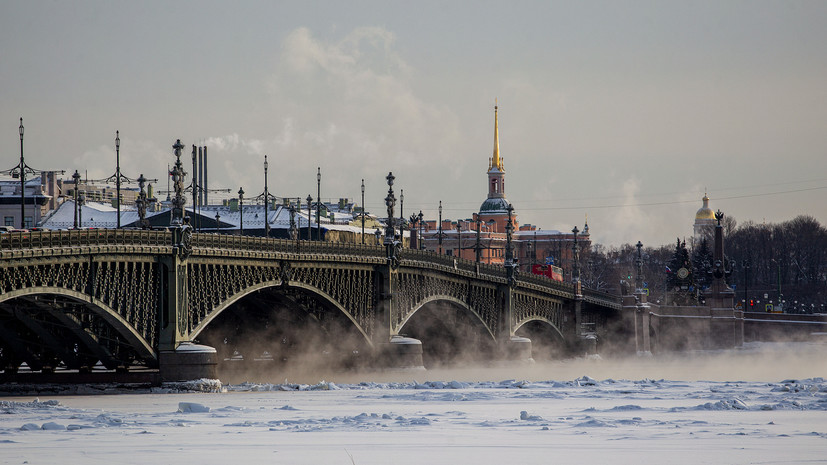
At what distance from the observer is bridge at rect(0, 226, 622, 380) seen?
46.1m

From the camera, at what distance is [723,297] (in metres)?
111

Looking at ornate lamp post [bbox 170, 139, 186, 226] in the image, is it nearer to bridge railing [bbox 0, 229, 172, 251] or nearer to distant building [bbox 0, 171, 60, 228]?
bridge railing [bbox 0, 229, 172, 251]

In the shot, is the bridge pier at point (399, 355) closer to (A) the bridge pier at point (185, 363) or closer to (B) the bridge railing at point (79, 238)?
(A) the bridge pier at point (185, 363)

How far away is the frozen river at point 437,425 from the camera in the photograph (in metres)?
24.8

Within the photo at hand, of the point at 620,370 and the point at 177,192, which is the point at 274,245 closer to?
the point at 177,192

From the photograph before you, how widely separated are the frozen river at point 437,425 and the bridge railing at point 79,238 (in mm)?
5226

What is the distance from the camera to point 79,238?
4550 centimetres

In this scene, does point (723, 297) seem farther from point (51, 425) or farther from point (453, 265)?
point (51, 425)

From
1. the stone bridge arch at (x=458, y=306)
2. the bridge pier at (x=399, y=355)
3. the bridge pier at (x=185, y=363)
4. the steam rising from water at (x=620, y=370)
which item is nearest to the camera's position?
the bridge pier at (x=185, y=363)

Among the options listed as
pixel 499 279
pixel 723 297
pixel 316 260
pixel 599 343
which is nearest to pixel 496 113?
pixel 723 297

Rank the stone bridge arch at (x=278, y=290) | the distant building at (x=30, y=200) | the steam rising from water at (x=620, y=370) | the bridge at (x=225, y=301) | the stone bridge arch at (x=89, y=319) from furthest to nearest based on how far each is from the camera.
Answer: the distant building at (x=30, y=200) < the steam rising from water at (x=620, y=370) < the stone bridge arch at (x=278, y=290) < the bridge at (x=225, y=301) < the stone bridge arch at (x=89, y=319)

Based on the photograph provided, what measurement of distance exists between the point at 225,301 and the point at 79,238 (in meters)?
9.17

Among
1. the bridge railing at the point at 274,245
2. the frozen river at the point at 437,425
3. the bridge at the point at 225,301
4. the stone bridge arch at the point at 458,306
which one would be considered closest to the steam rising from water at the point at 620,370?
the bridge at the point at 225,301

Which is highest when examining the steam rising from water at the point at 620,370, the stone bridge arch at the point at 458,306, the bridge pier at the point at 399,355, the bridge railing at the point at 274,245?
the bridge railing at the point at 274,245
